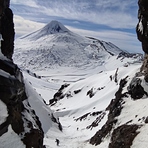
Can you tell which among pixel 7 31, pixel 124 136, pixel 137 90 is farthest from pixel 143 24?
pixel 7 31

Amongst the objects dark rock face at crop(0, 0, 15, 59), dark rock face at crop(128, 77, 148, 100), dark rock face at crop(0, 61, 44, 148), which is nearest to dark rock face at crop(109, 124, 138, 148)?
dark rock face at crop(128, 77, 148, 100)

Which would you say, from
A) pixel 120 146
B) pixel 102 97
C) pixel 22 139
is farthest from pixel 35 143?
pixel 102 97

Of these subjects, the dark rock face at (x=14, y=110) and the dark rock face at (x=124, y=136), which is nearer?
the dark rock face at (x=14, y=110)

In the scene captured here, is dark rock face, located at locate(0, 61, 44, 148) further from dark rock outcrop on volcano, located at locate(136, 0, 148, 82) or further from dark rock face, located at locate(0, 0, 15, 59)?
dark rock outcrop on volcano, located at locate(136, 0, 148, 82)

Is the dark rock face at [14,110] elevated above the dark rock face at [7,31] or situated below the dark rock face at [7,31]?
below

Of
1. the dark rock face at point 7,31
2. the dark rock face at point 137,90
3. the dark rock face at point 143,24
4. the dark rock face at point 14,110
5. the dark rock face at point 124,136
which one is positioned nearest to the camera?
the dark rock face at point 14,110

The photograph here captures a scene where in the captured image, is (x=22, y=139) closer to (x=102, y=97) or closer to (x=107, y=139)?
(x=107, y=139)

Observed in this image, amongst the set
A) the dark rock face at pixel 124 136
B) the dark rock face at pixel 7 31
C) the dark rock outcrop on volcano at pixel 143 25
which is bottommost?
the dark rock face at pixel 124 136

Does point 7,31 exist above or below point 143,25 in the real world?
below

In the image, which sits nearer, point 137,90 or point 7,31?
point 137,90

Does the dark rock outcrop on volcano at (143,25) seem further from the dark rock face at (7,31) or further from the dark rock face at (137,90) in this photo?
the dark rock face at (7,31)

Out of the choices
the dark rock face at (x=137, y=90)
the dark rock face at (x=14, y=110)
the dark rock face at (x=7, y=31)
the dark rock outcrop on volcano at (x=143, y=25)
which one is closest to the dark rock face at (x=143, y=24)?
the dark rock outcrop on volcano at (x=143, y=25)

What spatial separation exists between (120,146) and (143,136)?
3.04m

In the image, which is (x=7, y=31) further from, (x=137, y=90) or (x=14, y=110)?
(x=137, y=90)
